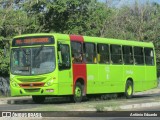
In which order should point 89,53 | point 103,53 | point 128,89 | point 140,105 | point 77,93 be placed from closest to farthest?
point 140,105
point 77,93
point 89,53
point 103,53
point 128,89

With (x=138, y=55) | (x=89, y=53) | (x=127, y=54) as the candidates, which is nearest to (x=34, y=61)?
(x=89, y=53)

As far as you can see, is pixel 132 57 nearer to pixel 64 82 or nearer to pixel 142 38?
pixel 64 82

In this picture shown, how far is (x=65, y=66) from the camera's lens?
2177 cm

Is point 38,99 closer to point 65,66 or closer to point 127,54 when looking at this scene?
point 65,66

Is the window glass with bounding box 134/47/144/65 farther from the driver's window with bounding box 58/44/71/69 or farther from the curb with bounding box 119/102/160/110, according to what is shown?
the driver's window with bounding box 58/44/71/69

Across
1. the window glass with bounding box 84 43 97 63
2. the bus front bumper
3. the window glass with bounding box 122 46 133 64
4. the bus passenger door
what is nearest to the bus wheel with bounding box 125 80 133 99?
the window glass with bounding box 122 46 133 64

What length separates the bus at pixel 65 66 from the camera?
21.4 m

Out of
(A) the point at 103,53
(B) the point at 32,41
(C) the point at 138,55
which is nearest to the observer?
(B) the point at 32,41

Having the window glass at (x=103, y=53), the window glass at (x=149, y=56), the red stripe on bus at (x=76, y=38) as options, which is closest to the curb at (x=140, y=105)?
the window glass at (x=103, y=53)

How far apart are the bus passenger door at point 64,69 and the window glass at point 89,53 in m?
1.53

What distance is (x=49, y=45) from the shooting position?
2144 centimetres

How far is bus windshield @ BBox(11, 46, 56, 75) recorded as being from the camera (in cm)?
2131

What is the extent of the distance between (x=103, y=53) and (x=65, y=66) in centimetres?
359

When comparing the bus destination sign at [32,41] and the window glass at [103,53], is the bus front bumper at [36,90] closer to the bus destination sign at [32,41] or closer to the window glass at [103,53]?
the bus destination sign at [32,41]
